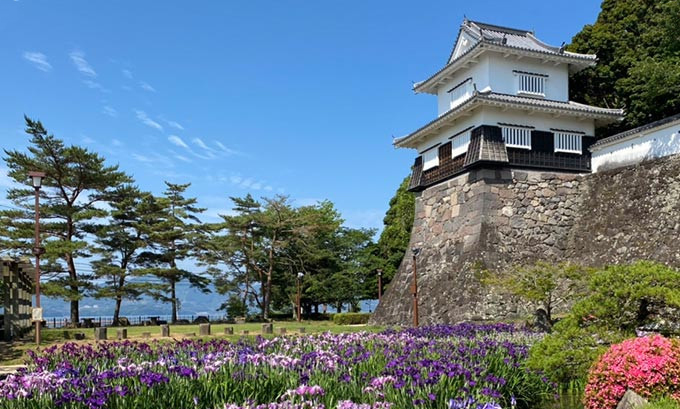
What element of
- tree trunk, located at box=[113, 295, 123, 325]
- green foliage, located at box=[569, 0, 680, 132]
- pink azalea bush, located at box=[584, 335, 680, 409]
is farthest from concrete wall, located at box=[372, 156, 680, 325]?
tree trunk, located at box=[113, 295, 123, 325]

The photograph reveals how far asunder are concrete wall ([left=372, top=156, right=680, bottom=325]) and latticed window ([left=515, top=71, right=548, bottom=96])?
384 cm

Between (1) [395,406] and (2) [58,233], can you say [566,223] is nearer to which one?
(1) [395,406]

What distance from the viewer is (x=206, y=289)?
4288 centimetres

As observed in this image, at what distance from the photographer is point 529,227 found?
23.3 metres

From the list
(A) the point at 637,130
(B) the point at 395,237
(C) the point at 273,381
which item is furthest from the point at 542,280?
(B) the point at 395,237

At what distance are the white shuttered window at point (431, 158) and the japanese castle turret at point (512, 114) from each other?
0.11 meters

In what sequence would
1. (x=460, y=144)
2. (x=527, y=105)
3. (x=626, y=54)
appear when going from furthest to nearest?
(x=626, y=54) → (x=460, y=144) → (x=527, y=105)

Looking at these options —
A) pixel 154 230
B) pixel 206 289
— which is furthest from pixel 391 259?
pixel 154 230

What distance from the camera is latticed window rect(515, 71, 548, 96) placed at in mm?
24906

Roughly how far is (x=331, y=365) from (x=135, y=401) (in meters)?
2.37

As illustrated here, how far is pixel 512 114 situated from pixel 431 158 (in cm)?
512

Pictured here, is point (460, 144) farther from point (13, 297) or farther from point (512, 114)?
point (13, 297)

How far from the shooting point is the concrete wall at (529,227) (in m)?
20.6

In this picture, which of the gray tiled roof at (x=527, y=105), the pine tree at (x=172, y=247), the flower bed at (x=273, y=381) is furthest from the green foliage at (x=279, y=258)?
the flower bed at (x=273, y=381)
